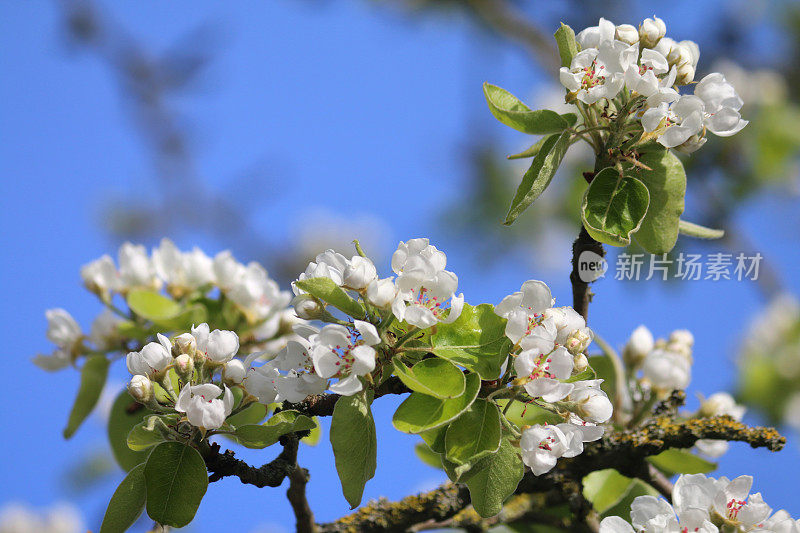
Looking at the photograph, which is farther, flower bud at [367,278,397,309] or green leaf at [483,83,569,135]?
green leaf at [483,83,569,135]

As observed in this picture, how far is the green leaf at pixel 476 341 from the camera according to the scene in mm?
1019

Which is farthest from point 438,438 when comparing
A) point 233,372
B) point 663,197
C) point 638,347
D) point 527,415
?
point 638,347

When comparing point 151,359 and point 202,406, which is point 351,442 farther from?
point 151,359

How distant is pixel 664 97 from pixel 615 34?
0.20m

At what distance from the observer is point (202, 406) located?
1.02 meters

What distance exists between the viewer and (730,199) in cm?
358

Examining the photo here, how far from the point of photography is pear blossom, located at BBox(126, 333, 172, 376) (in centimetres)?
109

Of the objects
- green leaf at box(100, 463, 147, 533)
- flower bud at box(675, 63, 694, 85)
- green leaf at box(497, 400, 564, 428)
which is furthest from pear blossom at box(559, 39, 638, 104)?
green leaf at box(100, 463, 147, 533)

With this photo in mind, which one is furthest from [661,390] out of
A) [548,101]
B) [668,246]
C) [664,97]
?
[548,101]

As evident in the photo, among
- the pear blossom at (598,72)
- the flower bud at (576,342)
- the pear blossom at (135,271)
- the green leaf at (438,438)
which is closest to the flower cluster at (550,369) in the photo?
the flower bud at (576,342)

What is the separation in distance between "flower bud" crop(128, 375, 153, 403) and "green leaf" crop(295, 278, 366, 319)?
0.27 m

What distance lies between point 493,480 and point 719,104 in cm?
69

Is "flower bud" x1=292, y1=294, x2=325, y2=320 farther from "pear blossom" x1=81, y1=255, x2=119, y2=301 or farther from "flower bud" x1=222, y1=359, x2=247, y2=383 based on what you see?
"pear blossom" x1=81, y1=255, x2=119, y2=301

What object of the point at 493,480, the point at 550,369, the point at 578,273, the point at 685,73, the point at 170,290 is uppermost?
the point at 170,290
